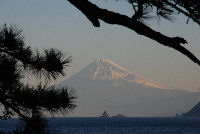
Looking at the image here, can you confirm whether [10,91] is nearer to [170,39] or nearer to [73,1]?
[73,1]

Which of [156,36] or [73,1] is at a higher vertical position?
[73,1]

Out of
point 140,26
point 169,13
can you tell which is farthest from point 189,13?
point 140,26

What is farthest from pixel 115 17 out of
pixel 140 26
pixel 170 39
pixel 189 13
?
pixel 189 13

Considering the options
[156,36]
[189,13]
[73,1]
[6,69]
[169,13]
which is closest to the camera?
[156,36]

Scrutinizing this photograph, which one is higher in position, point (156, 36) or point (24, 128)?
point (156, 36)

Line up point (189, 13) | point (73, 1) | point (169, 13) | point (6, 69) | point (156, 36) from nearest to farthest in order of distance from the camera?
point (156, 36) < point (73, 1) < point (189, 13) < point (169, 13) < point (6, 69)

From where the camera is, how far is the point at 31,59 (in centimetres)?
667

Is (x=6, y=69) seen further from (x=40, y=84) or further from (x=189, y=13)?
(x=189, y=13)

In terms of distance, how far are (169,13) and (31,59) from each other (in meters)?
2.36

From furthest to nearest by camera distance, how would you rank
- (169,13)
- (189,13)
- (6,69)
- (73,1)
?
(6,69), (169,13), (189,13), (73,1)

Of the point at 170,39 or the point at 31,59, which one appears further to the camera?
the point at 31,59

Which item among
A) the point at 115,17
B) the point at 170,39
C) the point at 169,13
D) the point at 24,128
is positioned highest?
the point at 169,13

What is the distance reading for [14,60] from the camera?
6.57m

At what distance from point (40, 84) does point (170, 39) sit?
315 cm
